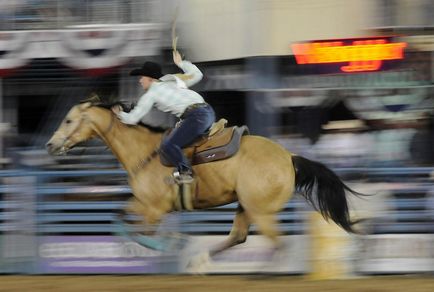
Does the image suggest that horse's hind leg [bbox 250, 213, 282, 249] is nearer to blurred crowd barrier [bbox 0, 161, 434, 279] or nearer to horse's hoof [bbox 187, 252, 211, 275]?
blurred crowd barrier [bbox 0, 161, 434, 279]

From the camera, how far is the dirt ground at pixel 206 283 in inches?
316

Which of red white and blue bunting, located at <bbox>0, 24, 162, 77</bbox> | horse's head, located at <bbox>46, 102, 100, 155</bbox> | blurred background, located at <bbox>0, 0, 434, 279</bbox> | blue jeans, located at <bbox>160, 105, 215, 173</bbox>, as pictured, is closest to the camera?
blue jeans, located at <bbox>160, 105, 215, 173</bbox>

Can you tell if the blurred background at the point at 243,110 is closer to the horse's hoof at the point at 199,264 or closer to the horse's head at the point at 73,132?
the horse's hoof at the point at 199,264

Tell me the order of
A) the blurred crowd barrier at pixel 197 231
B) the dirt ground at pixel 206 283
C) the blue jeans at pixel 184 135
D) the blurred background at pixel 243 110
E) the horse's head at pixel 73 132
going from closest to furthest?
the dirt ground at pixel 206 283
the blue jeans at pixel 184 135
the horse's head at pixel 73 132
the blurred crowd barrier at pixel 197 231
the blurred background at pixel 243 110

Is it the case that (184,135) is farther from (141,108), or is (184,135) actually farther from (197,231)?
(197,231)

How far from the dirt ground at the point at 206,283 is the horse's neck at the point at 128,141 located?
1.10 metres

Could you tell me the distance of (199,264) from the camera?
9.01 m

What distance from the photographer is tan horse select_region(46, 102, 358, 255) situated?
27.4 feet

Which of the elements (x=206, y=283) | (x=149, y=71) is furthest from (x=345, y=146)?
(x=149, y=71)

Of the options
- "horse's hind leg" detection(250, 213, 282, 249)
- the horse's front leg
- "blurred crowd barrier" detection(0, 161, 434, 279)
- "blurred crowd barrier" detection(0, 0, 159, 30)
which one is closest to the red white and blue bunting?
"blurred crowd barrier" detection(0, 0, 159, 30)

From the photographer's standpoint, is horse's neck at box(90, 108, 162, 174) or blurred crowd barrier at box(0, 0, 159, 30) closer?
horse's neck at box(90, 108, 162, 174)

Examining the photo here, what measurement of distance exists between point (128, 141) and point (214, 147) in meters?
0.84

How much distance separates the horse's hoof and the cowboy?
98cm

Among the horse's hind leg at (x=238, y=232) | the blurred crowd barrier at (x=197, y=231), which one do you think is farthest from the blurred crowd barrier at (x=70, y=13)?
the horse's hind leg at (x=238, y=232)
